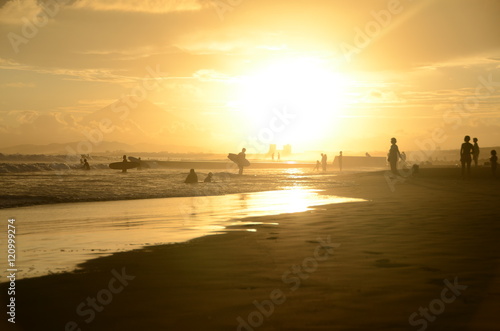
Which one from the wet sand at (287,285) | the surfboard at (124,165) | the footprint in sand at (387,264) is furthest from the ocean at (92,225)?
the surfboard at (124,165)

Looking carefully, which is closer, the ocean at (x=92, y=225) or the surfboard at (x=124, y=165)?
the ocean at (x=92, y=225)

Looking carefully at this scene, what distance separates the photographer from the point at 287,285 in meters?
6.34

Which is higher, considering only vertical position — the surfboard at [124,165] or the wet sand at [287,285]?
the surfboard at [124,165]

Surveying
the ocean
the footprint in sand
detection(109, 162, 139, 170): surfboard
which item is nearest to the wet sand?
the footprint in sand

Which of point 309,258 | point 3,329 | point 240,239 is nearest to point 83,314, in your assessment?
point 3,329

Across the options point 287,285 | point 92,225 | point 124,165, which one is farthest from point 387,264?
point 124,165

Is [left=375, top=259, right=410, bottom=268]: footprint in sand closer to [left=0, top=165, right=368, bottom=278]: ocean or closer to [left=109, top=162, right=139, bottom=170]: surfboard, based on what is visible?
[left=0, top=165, right=368, bottom=278]: ocean

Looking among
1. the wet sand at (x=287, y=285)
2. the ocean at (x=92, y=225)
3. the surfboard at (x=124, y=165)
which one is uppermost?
the surfboard at (x=124, y=165)

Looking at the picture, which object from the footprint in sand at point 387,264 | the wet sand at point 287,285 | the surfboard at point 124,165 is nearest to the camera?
A: the wet sand at point 287,285

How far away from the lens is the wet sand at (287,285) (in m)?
4.98

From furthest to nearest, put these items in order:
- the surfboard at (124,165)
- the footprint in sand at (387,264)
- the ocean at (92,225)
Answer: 1. the surfboard at (124,165)
2. the ocean at (92,225)
3. the footprint in sand at (387,264)

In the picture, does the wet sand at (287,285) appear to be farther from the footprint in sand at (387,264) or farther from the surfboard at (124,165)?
the surfboard at (124,165)

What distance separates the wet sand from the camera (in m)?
4.98

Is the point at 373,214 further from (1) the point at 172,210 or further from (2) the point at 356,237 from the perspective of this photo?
(1) the point at 172,210
